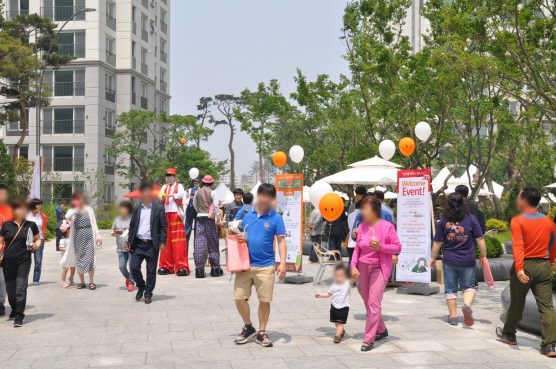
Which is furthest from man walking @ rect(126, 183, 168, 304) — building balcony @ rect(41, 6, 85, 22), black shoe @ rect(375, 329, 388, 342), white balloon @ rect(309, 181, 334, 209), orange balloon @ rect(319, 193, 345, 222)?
building balcony @ rect(41, 6, 85, 22)

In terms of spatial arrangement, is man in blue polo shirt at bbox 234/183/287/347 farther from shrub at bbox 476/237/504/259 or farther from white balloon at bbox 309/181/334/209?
shrub at bbox 476/237/504/259

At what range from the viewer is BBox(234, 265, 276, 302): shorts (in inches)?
246

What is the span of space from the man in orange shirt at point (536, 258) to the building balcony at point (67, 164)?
3873 centimetres

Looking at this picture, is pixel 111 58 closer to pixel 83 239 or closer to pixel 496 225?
pixel 496 225

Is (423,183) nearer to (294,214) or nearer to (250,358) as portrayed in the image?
(294,214)

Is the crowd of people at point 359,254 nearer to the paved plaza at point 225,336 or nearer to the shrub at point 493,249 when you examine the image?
the paved plaza at point 225,336

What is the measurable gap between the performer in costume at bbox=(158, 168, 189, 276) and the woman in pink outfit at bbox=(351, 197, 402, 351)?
667 centimetres

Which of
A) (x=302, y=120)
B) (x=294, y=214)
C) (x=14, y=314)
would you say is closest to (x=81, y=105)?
(x=302, y=120)

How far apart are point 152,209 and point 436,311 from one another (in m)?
4.48

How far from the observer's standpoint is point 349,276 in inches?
256

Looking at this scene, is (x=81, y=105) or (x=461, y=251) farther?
(x=81, y=105)

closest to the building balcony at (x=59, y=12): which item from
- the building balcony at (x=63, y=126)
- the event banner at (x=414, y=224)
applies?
the building balcony at (x=63, y=126)

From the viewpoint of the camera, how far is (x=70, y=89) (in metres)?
42.3

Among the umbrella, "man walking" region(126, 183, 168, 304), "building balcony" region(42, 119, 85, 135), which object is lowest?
"man walking" region(126, 183, 168, 304)
